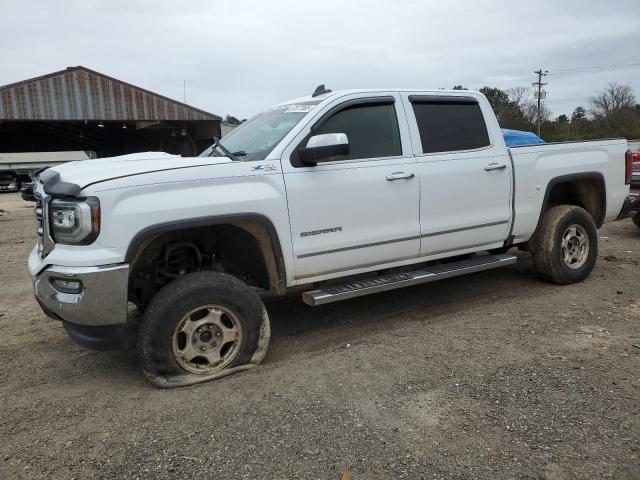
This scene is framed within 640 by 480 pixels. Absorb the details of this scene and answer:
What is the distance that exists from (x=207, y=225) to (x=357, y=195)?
1202 millimetres

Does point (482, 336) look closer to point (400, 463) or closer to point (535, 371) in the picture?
point (535, 371)

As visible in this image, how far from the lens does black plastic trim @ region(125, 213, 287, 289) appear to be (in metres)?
3.29

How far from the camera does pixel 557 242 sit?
5473 millimetres

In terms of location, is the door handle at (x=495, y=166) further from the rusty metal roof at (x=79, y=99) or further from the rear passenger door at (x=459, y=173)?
the rusty metal roof at (x=79, y=99)

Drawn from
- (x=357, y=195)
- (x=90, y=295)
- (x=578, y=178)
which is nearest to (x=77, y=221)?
(x=90, y=295)

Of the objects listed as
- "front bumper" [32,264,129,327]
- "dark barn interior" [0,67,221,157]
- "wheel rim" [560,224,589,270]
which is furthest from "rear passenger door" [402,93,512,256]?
"dark barn interior" [0,67,221,157]

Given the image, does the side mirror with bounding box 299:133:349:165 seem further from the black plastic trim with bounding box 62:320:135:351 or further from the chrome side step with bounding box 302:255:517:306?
the black plastic trim with bounding box 62:320:135:351

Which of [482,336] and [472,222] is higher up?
[472,222]

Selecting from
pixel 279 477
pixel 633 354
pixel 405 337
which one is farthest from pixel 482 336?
pixel 279 477

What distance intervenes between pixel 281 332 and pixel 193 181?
178cm

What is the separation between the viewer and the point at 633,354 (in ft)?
12.6

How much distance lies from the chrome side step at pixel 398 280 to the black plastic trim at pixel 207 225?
1.07 ft

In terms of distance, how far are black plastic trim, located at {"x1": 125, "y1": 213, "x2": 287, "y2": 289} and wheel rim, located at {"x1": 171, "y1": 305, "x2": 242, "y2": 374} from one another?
518mm

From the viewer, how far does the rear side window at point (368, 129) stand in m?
4.23
